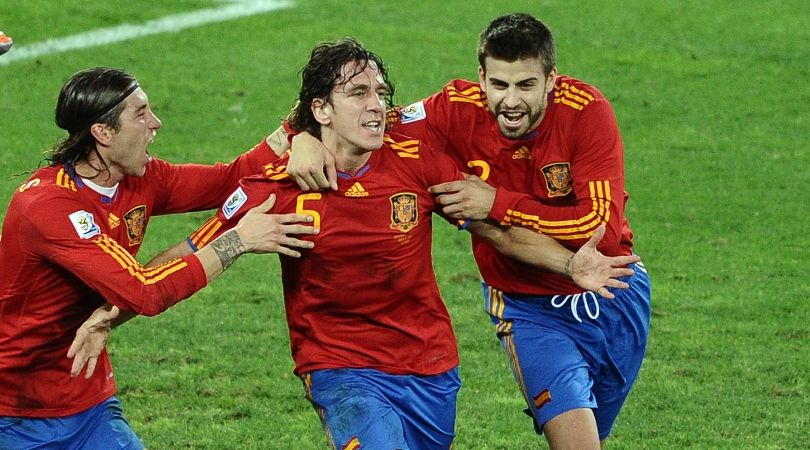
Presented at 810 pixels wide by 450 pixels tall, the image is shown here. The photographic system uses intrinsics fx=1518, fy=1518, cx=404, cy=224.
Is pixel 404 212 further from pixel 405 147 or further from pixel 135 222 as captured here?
pixel 135 222

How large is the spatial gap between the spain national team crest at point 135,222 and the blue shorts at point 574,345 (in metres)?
1.86

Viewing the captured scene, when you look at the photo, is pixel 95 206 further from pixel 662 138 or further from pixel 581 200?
pixel 662 138

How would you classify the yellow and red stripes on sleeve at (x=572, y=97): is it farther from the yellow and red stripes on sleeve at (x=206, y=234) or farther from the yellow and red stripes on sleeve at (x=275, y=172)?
the yellow and red stripes on sleeve at (x=206, y=234)

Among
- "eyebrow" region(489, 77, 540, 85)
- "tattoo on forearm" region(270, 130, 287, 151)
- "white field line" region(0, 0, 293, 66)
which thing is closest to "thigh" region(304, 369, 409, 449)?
"tattoo on forearm" region(270, 130, 287, 151)

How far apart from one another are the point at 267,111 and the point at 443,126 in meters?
10.9

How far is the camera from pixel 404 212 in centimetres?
675

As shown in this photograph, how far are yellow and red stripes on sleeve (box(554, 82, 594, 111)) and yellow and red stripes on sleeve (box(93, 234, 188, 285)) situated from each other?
2.08 meters

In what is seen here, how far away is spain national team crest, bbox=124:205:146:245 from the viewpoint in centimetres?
687

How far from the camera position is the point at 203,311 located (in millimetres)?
12008

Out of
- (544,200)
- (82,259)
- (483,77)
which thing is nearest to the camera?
(82,259)

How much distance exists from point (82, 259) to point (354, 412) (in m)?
1.32

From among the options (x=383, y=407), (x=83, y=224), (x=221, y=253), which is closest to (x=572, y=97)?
(x=383, y=407)

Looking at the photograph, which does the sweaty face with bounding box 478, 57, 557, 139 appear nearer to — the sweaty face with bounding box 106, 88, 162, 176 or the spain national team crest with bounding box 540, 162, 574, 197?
the spain national team crest with bounding box 540, 162, 574, 197

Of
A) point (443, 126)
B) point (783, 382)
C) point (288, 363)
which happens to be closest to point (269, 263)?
point (288, 363)
